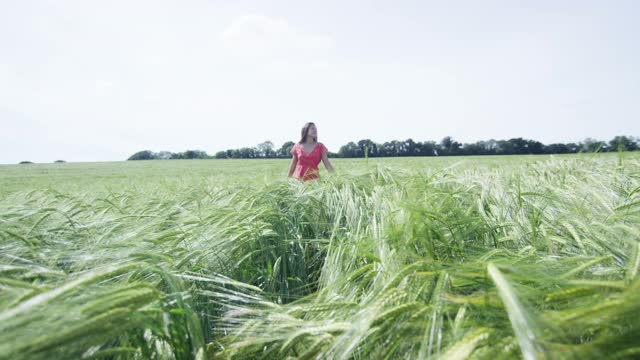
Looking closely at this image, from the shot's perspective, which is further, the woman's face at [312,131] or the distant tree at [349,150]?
the distant tree at [349,150]

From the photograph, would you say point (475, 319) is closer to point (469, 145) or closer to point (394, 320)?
point (394, 320)

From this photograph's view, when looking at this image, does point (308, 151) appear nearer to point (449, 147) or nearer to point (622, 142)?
point (622, 142)

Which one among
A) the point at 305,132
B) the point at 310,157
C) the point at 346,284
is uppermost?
the point at 305,132

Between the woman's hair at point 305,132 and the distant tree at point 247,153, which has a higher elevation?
the distant tree at point 247,153

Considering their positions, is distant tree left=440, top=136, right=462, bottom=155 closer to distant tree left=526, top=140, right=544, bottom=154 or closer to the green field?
distant tree left=526, top=140, right=544, bottom=154

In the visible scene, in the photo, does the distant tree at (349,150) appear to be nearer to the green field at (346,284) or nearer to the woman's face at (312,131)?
the woman's face at (312,131)

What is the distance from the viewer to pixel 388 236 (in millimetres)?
1331

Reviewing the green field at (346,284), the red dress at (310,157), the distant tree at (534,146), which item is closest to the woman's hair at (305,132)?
the red dress at (310,157)

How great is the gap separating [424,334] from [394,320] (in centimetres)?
7

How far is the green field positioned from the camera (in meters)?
0.64

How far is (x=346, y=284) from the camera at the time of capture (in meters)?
1.36

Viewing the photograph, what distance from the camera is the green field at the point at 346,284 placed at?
636 millimetres

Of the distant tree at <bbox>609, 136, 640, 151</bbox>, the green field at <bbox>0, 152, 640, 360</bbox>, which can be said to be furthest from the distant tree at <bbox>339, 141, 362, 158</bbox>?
the green field at <bbox>0, 152, 640, 360</bbox>

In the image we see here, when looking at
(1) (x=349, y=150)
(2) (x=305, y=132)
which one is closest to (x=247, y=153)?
(1) (x=349, y=150)
